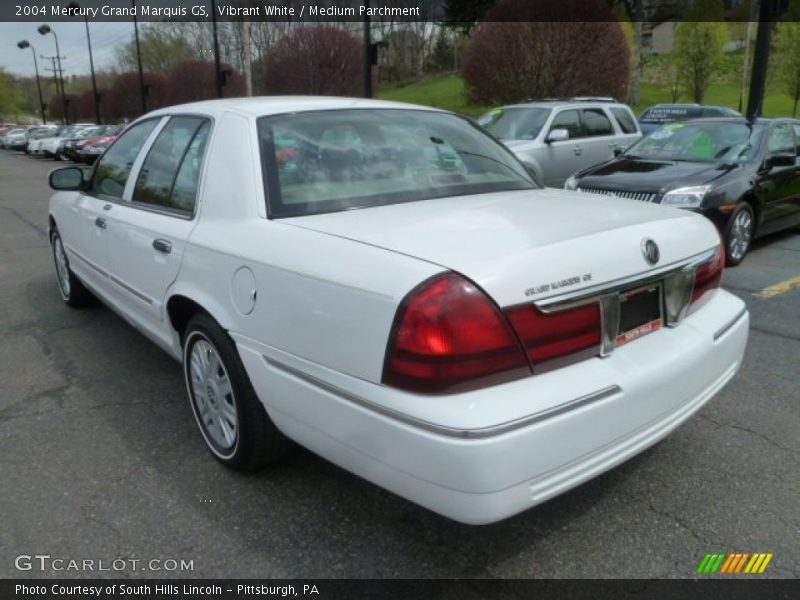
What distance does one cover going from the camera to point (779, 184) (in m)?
7.29

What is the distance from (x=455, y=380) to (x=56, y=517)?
1768 millimetres

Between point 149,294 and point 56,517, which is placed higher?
point 149,294

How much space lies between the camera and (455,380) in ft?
6.37

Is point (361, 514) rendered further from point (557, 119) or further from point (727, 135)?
point (557, 119)

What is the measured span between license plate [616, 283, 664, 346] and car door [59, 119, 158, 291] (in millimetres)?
2796

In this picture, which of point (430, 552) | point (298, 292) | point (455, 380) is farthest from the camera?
point (430, 552)

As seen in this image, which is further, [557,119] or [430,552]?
[557,119]

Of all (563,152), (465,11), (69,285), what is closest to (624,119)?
(563,152)

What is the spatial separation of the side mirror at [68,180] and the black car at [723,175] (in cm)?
481

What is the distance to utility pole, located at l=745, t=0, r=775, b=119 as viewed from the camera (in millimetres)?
10523

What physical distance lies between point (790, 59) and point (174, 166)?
127 feet

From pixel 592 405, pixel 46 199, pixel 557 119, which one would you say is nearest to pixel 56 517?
pixel 592 405

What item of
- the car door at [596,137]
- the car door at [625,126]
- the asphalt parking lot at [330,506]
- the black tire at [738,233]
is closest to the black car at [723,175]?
the black tire at [738,233]

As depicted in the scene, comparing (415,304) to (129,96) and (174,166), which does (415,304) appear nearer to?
(174,166)
